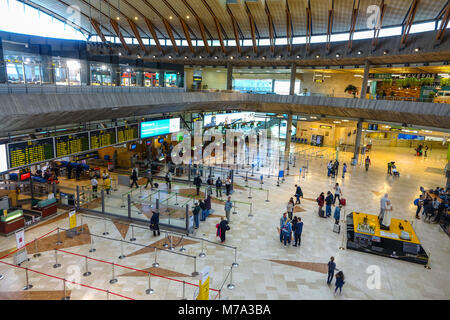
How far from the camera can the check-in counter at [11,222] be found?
11867 millimetres

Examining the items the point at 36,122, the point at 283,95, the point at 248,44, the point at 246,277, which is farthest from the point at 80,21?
the point at 246,277

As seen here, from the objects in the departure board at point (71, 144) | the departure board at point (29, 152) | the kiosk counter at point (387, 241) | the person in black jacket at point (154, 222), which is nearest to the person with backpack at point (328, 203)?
the kiosk counter at point (387, 241)

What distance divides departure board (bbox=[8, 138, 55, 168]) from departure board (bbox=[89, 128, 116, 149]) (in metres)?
2.19

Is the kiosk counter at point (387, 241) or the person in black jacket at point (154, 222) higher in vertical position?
the person in black jacket at point (154, 222)

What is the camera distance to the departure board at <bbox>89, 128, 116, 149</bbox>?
43.7 feet

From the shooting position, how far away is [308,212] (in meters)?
15.6

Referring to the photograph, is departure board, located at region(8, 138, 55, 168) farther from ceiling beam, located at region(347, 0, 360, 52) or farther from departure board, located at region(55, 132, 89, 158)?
ceiling beam, located at region(347, 0, 360, 52)

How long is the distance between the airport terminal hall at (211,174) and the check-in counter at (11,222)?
2.3 inches

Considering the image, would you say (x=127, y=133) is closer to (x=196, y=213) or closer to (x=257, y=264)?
(x=196, y=213)

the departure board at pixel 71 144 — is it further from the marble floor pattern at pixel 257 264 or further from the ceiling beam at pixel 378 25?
the ceiling beam at pixel 378 25

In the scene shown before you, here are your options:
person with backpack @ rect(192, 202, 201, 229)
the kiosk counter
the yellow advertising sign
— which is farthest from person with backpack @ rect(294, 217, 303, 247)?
the yellow advertising sign

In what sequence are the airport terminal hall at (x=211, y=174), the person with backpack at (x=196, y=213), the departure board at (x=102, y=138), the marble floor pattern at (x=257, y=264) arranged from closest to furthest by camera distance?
1. the marble floor pattern at (x=257, y=264)
2. the airport terminal hall at (x=211, y=174)
3. the person with backpack at (x=196, y=213)
4. the departure board at (x=102, y=138)

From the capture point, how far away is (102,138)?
13812 mm

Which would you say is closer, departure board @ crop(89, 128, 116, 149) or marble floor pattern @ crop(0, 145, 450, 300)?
marble floor pattern @ crop(0, 145, 450, 300)
